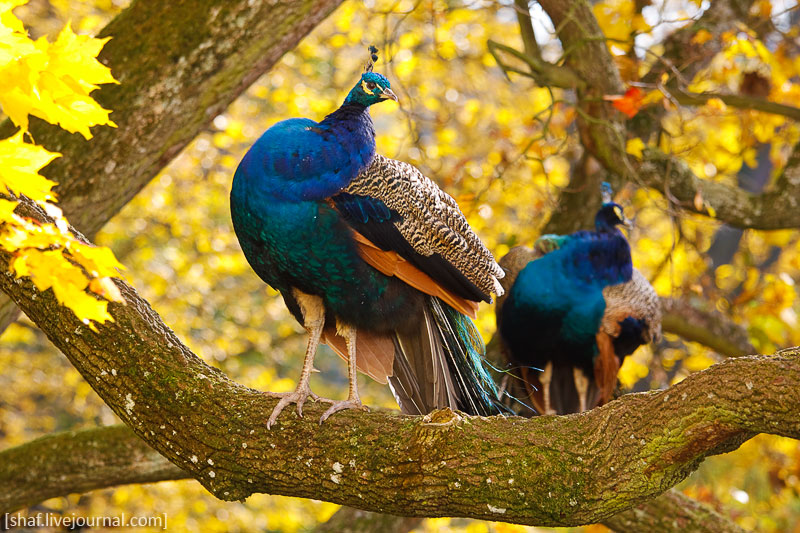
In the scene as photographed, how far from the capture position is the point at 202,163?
743 centimetres

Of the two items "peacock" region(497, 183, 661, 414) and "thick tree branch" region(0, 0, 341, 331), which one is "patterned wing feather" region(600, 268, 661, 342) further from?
"thick tree branch" region(0, 0, 341, 331)

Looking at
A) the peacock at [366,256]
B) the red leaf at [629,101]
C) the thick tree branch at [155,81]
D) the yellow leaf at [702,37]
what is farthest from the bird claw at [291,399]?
the yellow leaf at [702,37]

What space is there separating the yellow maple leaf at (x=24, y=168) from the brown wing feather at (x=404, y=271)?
1403 mm

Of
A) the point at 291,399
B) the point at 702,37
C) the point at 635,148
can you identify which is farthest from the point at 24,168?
the point at 702,37

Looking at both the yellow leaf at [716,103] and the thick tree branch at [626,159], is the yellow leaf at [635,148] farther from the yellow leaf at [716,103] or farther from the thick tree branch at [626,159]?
the yellow leaf at [716,103]

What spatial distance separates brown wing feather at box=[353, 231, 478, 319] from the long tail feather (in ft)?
0.22

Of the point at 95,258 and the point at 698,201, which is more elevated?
the point at 95,258

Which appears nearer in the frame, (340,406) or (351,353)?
(340,406)

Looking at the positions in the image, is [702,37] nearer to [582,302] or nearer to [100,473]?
[582,302]

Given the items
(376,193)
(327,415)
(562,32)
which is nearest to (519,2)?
(562,32)

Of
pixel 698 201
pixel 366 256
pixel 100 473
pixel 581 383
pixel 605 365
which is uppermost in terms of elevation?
pixel 366 256

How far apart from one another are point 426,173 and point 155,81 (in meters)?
3.22

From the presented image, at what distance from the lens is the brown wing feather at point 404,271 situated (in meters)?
3.10

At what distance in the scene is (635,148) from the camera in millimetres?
4617
